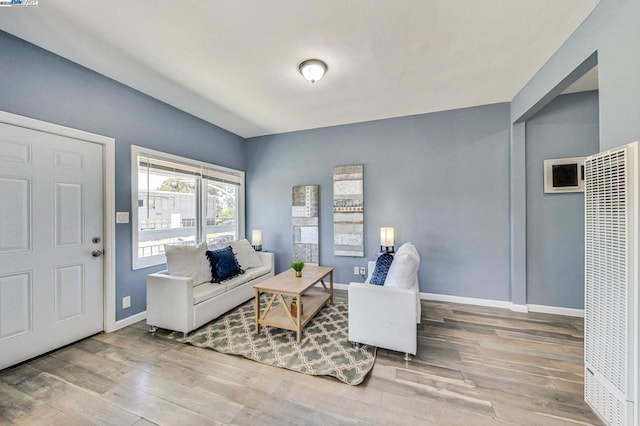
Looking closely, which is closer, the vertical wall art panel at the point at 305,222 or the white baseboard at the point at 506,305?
the white baseboard at the point at 506,305

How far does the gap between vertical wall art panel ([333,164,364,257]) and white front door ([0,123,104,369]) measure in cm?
298

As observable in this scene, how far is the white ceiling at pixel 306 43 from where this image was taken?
5.68 feet

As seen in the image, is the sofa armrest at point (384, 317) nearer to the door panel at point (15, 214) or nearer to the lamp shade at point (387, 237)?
the lamp shade at point (387, 237)

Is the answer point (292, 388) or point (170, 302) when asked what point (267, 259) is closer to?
point (170, 302)

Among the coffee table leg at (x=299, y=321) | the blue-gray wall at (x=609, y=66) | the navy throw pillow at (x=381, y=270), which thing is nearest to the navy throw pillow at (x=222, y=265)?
the coffee table leg at (x=299, y=321)

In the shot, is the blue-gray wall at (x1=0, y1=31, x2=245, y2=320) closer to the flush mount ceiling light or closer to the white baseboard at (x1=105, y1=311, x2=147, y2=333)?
the white baseboard at (x1=105, y1=311, x2=147, y2=333)

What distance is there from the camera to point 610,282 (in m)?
1.44

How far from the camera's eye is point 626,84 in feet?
4.72

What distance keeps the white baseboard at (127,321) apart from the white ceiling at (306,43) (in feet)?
8.74

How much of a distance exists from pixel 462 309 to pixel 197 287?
→ 336 centimetres

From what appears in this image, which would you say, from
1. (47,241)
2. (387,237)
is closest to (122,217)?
(47,241)

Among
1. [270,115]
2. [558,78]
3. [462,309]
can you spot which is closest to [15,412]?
[270,115]

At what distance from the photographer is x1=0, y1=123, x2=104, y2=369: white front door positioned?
201 cm

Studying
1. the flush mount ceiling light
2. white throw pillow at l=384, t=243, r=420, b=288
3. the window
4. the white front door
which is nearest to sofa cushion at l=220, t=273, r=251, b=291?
the window
